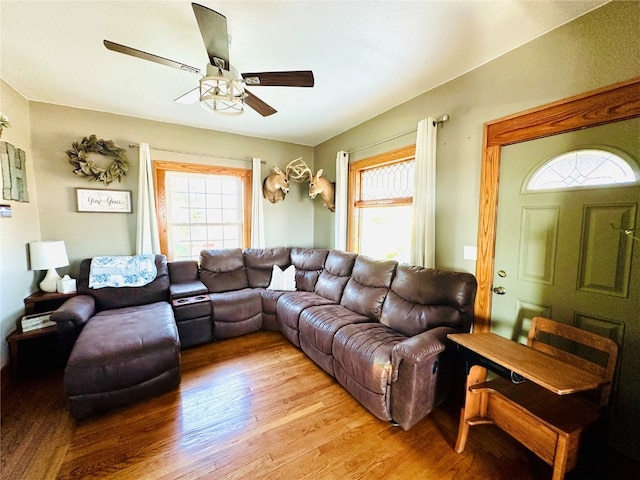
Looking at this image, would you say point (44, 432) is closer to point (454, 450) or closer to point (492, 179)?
point (454, 450)

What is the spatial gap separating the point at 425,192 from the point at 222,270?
2722 mm

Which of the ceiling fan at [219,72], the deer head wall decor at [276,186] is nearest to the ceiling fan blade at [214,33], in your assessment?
the ceiling fan at [219,72]

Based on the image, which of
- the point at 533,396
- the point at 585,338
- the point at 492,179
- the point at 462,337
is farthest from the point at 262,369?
the point at 492,179

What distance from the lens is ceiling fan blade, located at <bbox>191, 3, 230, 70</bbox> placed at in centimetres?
129

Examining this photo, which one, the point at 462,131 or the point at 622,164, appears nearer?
the point at 622,164

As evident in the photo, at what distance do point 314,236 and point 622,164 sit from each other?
12.0ft

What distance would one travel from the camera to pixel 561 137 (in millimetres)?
1726

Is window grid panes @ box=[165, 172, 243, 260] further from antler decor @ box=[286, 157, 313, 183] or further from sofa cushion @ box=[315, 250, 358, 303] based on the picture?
sofa cushion @ box=[315, 250, 358, 303]

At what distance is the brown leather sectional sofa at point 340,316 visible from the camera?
5.63 ft

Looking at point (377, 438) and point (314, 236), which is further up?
point (314, 236)

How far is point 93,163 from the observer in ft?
9.89

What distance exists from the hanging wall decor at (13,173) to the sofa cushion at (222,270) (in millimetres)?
1763

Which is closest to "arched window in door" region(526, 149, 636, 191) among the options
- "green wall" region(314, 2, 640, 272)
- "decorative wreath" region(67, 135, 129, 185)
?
"green wall" region(314, 2, 640, 272)

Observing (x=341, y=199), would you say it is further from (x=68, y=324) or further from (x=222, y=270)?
(x=68, y=324)
